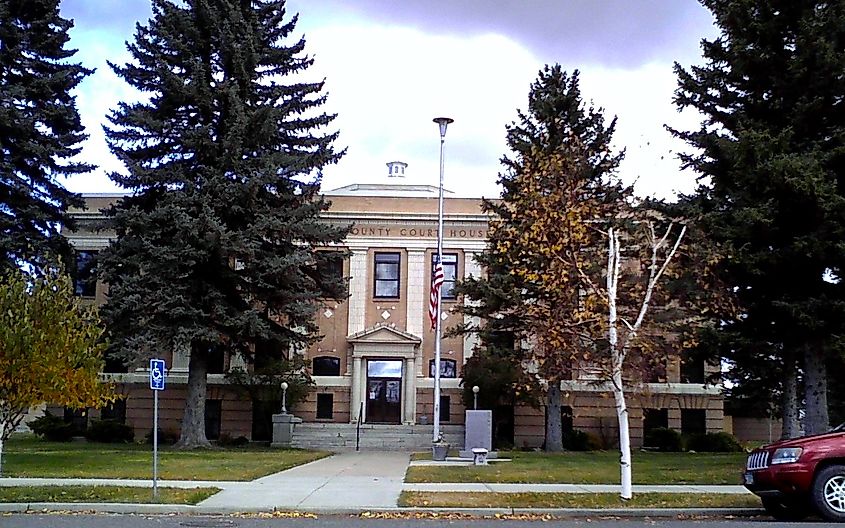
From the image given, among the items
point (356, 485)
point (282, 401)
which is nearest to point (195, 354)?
point (282, 401)

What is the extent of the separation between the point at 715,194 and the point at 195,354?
58.8 feet

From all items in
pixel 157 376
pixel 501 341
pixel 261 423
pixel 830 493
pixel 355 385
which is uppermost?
pixel 501 341

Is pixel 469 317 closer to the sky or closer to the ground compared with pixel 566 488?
closer to the sky

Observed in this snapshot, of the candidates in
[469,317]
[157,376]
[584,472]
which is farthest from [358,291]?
[157,376]

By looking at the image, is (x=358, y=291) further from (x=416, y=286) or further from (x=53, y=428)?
(x=53, y=428)

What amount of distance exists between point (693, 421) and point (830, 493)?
94.3 ft

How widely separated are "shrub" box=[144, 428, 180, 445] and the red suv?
28.3m

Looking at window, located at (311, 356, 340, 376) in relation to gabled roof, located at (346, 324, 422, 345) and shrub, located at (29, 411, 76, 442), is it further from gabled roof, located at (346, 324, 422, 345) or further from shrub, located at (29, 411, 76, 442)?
shrub, located at (29, 411, 76, 442)

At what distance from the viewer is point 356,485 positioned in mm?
18422

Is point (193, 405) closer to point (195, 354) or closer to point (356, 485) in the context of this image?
point (195, 354)

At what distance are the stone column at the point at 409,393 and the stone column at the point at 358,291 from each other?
276 cm

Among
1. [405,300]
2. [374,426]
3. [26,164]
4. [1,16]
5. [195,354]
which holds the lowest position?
[374,426]

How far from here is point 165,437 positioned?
3862 cm

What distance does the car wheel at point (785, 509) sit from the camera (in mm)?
13688
